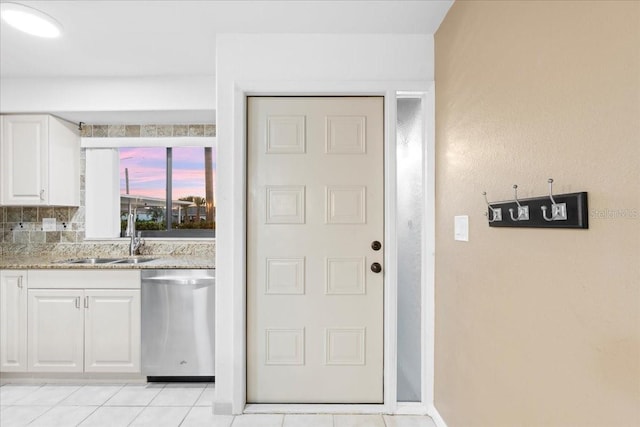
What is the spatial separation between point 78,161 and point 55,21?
1471 millimetres

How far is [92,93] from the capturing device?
9.43 feet

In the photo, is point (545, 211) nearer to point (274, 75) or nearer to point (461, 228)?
point (461, 228)

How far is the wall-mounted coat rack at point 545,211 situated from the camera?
Answer: 0.99 metres

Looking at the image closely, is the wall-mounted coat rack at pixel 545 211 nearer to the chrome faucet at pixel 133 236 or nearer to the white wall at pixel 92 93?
the white wall at pixel 92 93

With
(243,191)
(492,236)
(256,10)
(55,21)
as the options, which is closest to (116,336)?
(243,191)

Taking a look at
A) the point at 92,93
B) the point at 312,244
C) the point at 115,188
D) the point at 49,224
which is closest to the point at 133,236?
the point at 115,188

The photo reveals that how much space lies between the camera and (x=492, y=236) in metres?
1.53

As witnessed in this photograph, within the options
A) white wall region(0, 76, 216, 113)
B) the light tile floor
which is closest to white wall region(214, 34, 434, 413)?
the light tile floor

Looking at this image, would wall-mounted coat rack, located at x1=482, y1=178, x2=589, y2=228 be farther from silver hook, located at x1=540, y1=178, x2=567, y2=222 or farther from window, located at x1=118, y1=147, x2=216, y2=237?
window, located at x1=118, y1=147, x2=216, y2=237

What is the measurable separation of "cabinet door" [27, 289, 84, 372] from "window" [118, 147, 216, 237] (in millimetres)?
843

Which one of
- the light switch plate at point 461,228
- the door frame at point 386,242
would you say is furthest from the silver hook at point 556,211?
the door frame at point 386,242

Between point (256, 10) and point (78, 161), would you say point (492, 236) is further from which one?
point (78, 161)

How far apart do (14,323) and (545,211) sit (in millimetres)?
3435

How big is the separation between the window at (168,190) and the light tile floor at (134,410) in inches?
51.6
